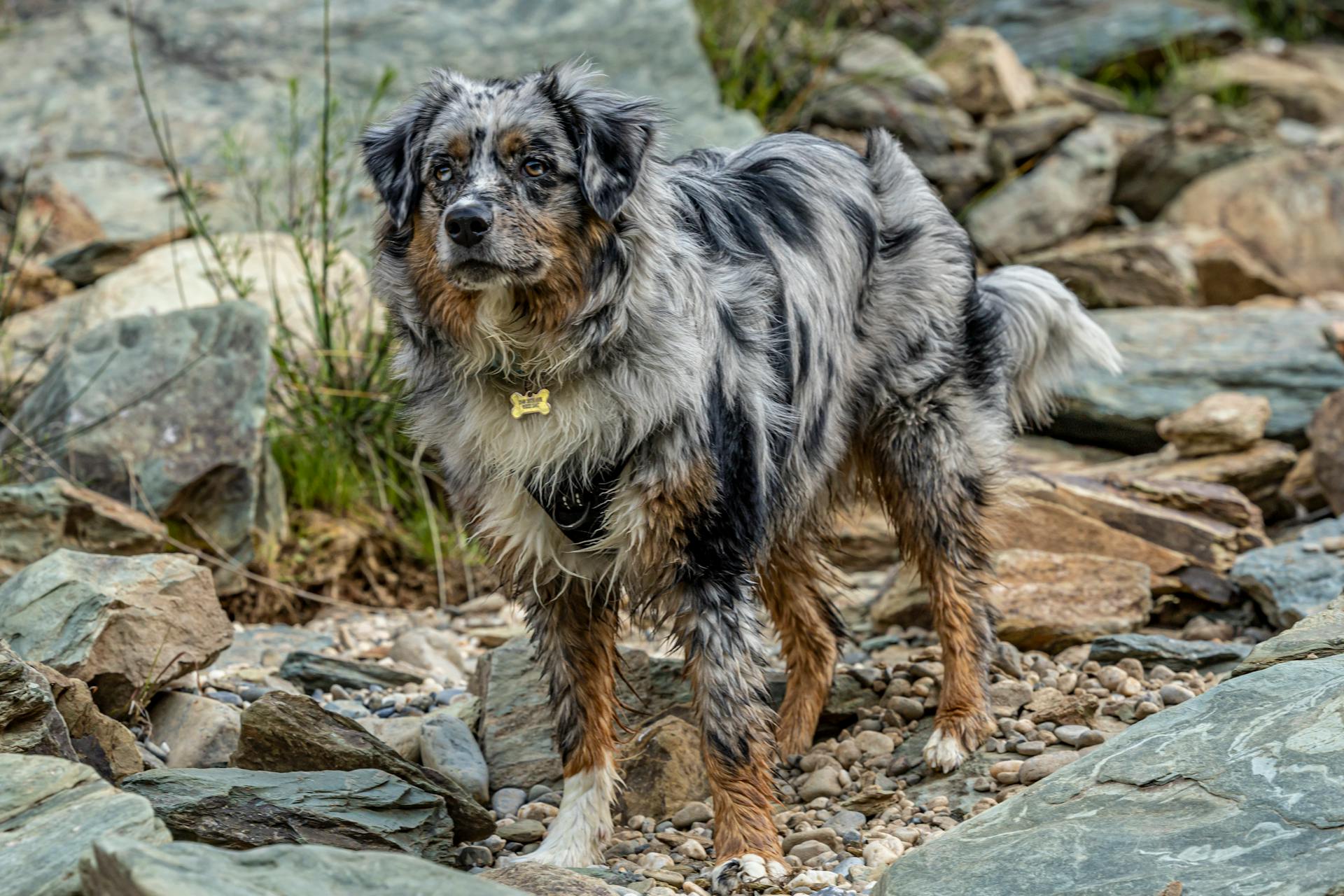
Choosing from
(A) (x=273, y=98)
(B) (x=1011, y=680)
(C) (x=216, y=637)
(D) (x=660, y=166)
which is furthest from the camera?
(A) (x=273, y=98)

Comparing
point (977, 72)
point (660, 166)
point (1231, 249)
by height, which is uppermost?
point (660, 166)

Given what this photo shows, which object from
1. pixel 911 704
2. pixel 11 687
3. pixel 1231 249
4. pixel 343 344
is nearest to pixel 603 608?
pixel 911 704

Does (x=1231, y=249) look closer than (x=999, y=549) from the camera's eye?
No

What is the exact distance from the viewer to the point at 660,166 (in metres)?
4.18

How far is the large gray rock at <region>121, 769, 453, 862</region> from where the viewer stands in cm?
351

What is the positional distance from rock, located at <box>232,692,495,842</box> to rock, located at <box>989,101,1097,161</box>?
7.72 m

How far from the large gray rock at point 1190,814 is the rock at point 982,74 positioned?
817 cm

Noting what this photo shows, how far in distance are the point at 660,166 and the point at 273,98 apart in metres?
6.15

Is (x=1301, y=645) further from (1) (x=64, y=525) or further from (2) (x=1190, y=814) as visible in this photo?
(1) (x=64, y=525)

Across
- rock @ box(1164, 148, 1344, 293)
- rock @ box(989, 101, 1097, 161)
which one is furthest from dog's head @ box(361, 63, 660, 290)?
rock @ box(1164, 148, 1344, 293)

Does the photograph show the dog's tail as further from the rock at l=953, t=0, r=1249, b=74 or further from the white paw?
the rock at l=953, t=0, r=1249, b=74

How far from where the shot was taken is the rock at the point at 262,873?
2439mm

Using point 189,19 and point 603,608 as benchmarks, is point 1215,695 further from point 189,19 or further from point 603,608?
point 189,19

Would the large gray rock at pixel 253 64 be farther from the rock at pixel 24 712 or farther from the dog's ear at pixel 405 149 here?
the rock at pixel 24 712
